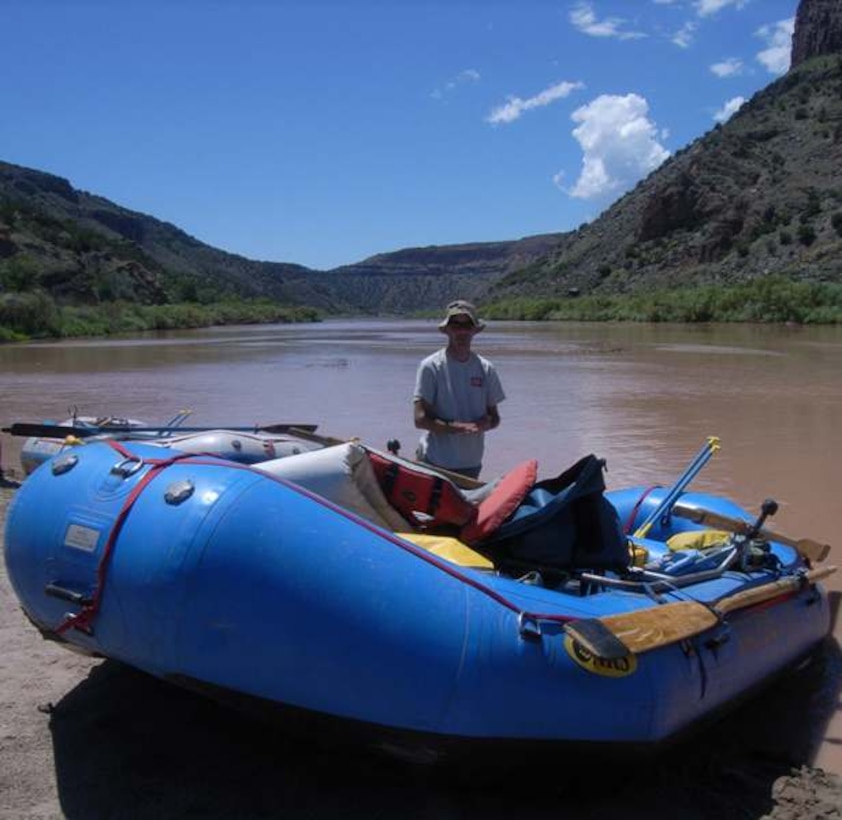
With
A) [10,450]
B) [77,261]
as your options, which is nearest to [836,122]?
[77,261]

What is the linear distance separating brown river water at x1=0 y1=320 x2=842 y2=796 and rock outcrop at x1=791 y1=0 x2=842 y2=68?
81.2 meters

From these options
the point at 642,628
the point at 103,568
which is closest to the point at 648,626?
the point at 642,628

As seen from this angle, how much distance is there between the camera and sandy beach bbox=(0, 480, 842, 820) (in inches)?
124

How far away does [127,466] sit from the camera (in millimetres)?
3455

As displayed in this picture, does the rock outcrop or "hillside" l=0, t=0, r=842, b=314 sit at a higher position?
the rock outcrop

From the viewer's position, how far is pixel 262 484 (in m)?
3.31

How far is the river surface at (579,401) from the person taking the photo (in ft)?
31.1

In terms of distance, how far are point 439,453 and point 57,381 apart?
1653 centimetres

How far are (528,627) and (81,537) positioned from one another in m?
1.54

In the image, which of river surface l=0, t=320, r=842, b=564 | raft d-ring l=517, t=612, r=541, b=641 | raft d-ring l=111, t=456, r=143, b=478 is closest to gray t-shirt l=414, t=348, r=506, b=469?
raft d-ring l=111, t=456, r=143, b=478

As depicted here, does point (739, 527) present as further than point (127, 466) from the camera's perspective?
Yes

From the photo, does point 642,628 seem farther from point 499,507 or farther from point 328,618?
point 328,618

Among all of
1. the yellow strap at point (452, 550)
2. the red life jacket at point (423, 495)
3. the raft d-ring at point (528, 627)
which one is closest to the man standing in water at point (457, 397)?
the red life jacket at point (423, 495)

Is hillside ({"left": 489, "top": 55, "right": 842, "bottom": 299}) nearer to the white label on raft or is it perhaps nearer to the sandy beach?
the sandy beach
